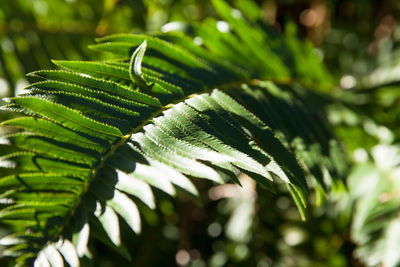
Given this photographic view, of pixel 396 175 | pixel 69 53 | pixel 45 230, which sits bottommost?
pixel 45 230

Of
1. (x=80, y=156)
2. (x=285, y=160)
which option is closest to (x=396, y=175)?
(x=285, y=160)

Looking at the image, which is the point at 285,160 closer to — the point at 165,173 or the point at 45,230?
the point at 165,173

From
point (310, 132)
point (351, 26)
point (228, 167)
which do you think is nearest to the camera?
point (228, 167)

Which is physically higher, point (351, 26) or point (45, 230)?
point (351, 26)

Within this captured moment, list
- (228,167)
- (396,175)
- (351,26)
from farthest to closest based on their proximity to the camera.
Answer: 1. (351,26)
2. (396,175)
3. (228,167)

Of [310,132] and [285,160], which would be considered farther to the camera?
[310,132]

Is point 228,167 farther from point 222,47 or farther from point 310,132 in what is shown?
point 222,47

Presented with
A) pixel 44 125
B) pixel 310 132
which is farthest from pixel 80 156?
pixel 310 132
